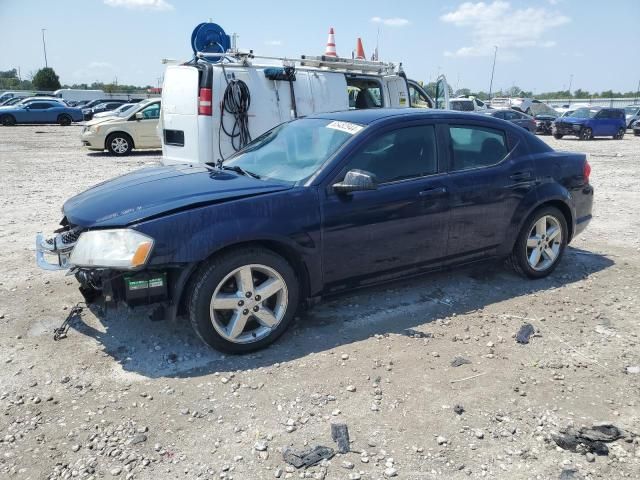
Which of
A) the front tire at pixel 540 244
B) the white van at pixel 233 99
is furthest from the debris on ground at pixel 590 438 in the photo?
the white van at pixel 233 99

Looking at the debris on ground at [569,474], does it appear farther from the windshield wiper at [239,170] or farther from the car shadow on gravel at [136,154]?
the car shadow on gravel at [136,154]

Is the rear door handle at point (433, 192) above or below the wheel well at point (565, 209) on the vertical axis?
above

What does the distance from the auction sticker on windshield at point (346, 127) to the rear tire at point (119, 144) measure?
13434 millimetres

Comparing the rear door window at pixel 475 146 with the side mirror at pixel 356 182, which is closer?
the side mirror at pixel 356 182

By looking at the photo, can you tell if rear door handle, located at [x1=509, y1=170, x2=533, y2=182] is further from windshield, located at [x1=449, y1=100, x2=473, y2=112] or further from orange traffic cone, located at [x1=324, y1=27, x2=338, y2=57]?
windshield, located at [x1=449, y1=100, x2=473, y2=112]

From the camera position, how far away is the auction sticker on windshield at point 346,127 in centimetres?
411

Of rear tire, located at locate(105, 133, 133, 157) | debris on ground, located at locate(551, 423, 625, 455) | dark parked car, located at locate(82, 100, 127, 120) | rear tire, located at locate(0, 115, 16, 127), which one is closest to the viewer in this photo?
debris on ground, located at locate(551, 423, 625, 455)

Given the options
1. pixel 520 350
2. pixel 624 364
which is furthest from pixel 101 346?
pixel 624 364

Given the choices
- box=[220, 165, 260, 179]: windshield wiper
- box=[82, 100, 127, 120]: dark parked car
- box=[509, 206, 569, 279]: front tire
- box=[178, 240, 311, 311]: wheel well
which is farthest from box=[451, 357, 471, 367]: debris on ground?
box=[82, 100, 127, 120]: dark parked car

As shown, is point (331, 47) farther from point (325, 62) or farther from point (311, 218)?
point (311, 218)

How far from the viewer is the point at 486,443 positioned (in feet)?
8.97

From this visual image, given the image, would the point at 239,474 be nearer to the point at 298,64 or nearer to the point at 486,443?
the point at 486,443

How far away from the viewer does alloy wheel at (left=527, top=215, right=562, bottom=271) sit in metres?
5.00

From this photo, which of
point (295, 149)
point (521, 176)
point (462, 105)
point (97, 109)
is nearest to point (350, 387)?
point (295, 149)
